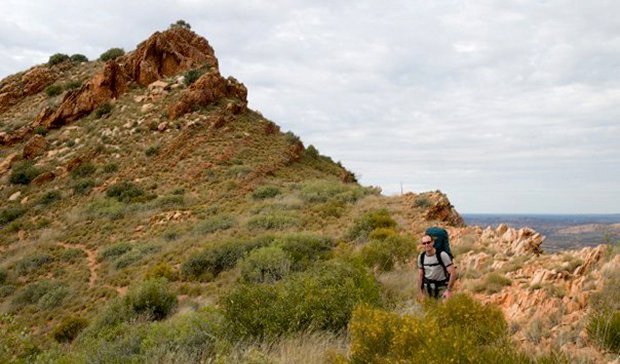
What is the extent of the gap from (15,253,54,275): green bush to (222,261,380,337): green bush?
14.2 metres

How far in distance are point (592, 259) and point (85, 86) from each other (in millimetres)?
36030

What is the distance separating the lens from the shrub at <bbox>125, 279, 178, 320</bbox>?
11.7 metres

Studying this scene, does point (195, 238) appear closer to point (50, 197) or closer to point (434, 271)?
point (434, 271)

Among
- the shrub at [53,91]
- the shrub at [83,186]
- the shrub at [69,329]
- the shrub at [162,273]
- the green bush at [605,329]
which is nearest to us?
the green bush at [605,329]

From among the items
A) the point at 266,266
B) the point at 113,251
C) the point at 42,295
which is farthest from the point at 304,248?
the point at 42,295

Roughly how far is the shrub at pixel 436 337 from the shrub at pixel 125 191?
2175 cm

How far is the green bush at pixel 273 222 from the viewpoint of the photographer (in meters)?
17.9

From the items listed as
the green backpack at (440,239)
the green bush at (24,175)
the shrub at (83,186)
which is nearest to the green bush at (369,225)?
the green backpack at (440,239)

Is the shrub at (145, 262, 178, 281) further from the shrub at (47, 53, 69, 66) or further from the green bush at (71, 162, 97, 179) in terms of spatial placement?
the shrub at (47, 53, 69, 66)

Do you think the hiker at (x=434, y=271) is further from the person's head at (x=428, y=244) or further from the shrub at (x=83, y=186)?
the shrub at (x=83, y=186)

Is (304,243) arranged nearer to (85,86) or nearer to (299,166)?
(299,166)

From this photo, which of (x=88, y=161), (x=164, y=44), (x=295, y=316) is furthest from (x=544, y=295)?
(x=164, y=44)

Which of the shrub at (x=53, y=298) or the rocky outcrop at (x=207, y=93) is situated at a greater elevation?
the rocky outcrop at (x=207, y=93)

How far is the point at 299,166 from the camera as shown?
30422 millimetres
